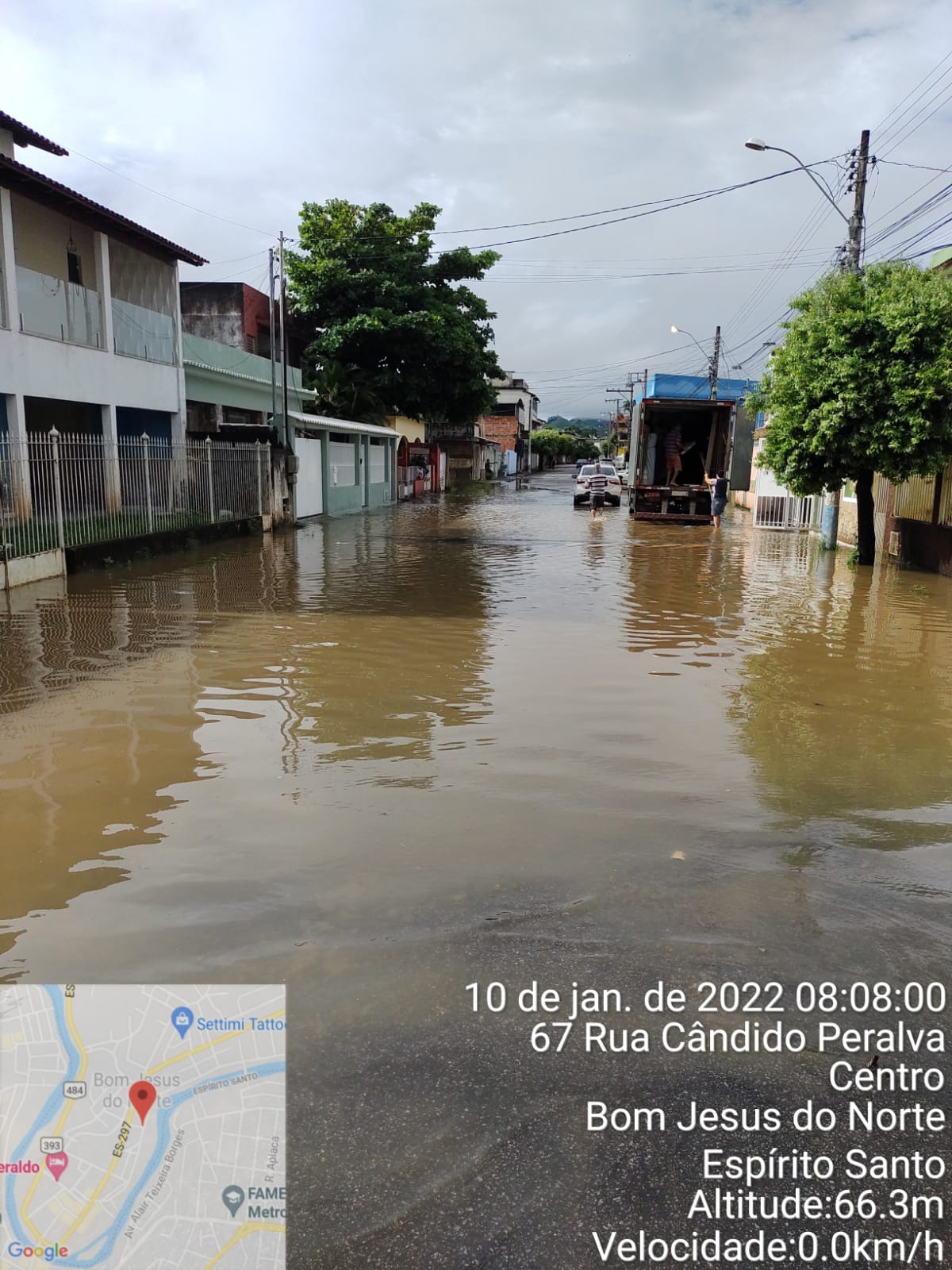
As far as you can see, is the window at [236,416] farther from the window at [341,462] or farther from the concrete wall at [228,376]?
the window at [341,462]

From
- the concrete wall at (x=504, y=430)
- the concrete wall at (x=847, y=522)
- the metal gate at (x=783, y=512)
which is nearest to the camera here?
the concrete wall at (x=847, y=522)

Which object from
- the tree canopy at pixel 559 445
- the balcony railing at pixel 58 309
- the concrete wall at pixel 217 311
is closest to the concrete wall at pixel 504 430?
the tree canopy at pixel 559 445

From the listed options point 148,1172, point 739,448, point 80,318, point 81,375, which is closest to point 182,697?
point 148,1172

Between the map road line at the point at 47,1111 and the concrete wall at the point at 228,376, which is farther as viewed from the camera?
the concrete wall at the point at 228,376

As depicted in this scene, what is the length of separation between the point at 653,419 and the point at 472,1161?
25512mm

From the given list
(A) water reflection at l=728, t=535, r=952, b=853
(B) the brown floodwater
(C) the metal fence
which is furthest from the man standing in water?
(B) the brown floodwater

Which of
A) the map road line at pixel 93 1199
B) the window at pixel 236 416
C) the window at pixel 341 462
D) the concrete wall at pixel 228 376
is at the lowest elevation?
the map road line at pixel 93 1199

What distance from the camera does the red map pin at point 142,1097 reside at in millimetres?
2211

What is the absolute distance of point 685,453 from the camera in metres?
26.8

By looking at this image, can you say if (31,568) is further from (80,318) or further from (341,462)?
(341,462)

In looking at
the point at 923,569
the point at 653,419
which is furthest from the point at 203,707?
the point at 653,419

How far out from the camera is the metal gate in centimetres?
2567

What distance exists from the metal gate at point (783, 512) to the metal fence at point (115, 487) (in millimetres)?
13449

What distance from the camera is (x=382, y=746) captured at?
20.2 feet
